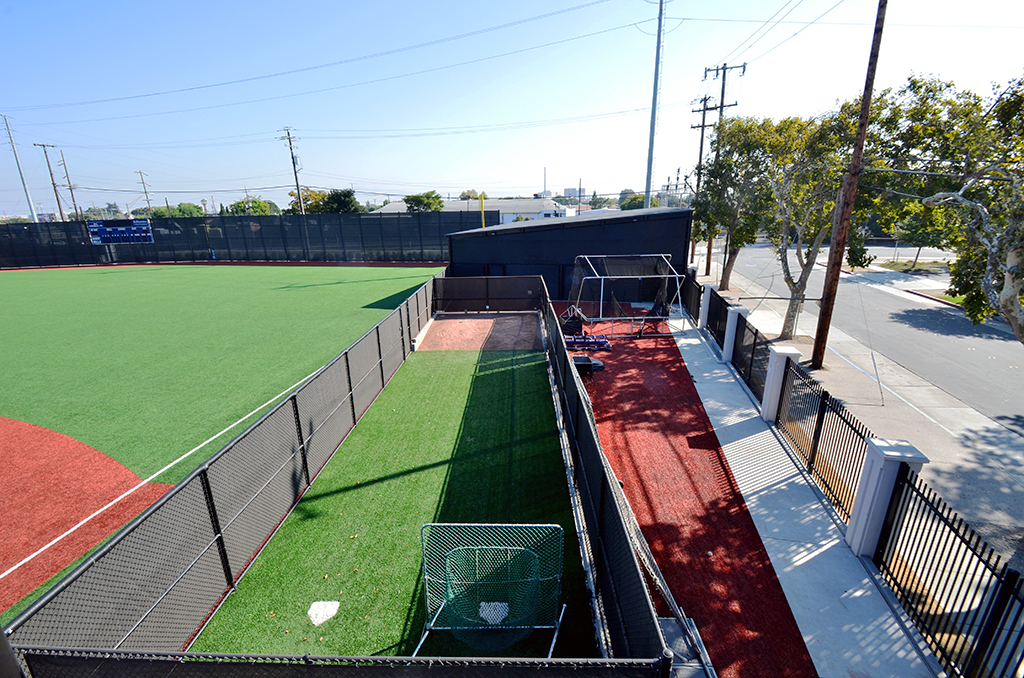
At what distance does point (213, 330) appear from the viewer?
19531mm

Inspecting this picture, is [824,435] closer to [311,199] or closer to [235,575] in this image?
[235,575]

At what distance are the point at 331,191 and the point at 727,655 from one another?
67.9 meters

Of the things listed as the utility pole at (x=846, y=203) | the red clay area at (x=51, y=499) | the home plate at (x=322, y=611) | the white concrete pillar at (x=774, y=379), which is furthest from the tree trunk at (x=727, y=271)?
the red clay area at (x=51, y=499)

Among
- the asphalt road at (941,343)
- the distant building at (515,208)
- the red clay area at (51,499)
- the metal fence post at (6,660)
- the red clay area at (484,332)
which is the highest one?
the distant building at (515,208)

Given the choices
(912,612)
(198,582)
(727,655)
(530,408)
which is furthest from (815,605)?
(198,582)

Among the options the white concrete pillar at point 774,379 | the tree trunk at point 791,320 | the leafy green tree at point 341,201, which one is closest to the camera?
the white concrete pillar at point 774,379

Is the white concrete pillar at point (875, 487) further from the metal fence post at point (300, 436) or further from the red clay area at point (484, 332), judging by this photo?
the red clay area at point (484, 332)

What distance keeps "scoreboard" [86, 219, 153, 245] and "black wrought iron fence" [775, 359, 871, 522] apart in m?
53.4

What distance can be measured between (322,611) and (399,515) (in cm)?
200

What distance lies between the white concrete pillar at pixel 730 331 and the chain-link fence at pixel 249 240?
28357mm

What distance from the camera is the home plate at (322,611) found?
5.97m

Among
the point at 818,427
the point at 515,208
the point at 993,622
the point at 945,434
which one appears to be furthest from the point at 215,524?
the point at 515,208

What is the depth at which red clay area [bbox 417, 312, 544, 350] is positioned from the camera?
17.1 meters

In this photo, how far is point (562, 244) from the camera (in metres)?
23.5
